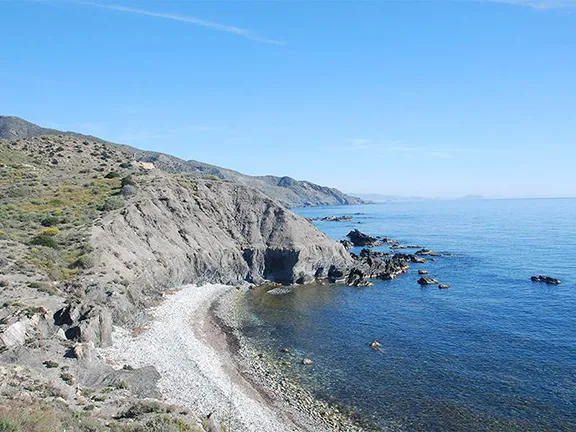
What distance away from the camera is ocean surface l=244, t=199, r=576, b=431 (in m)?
30.5

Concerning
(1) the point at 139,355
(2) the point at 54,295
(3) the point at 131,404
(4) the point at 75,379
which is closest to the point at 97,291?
(2) the point at 54,295

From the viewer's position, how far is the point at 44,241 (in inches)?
1821

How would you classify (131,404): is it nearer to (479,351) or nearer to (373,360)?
(373,360)

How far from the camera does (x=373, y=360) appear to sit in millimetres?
38656

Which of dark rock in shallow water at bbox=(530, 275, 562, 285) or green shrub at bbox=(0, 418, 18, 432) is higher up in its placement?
green shrub at bbox=(0, 418, 18, 432)

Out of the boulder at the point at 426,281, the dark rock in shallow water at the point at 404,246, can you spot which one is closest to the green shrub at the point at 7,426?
the boulder at the point at 426,281

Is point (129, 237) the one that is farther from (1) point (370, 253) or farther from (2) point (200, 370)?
(1) point (370, 253)

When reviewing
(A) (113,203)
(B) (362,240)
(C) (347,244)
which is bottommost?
(C) (347,244)

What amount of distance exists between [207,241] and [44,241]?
85.9 ft

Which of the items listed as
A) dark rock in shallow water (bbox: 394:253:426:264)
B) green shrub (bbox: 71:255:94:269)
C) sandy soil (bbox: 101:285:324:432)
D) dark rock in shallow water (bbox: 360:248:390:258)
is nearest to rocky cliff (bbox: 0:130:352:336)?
green shrub (bbox: 71:255:94:269)

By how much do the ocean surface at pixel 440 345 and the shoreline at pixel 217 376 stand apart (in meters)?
2.42

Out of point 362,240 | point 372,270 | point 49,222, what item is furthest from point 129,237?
point 362,240

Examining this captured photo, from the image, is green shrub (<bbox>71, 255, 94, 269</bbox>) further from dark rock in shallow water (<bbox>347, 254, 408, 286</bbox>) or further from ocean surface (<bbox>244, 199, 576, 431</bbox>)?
dark rock in shallow water (<bbox>347, 254, 408, 286</bbox>)

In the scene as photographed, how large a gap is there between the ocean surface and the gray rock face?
25.0 ft
